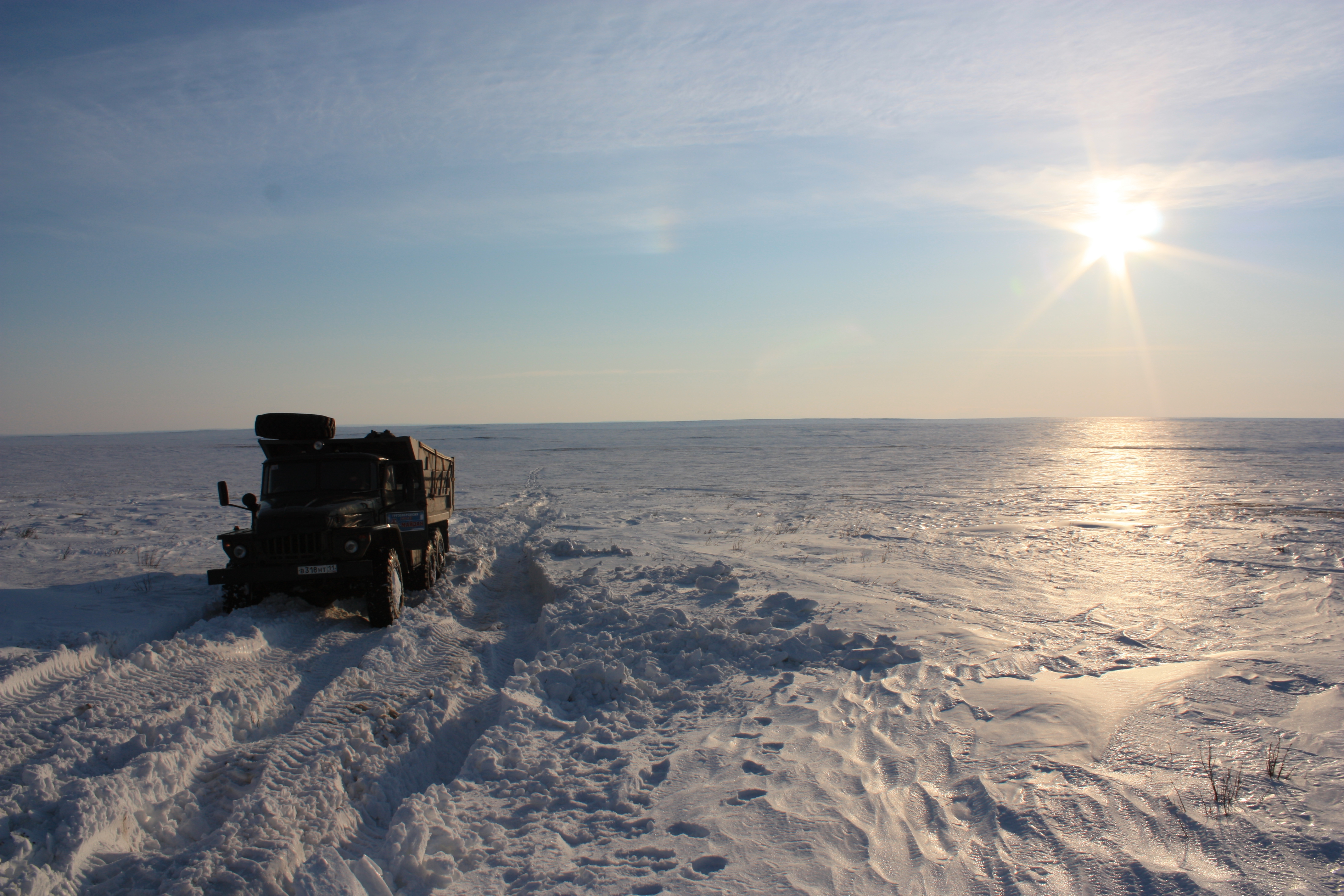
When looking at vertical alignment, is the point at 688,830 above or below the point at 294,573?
below

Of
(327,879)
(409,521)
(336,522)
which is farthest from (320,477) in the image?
(327,879)

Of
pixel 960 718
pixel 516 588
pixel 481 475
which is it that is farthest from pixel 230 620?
pixel 481 475

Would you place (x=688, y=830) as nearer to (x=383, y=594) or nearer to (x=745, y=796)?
(x=745, y=796)

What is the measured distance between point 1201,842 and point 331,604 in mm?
9757

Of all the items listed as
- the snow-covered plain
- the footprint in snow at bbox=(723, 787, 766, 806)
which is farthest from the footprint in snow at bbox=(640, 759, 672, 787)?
the footprint in snow at bbox=(723, 787, 766, 806)

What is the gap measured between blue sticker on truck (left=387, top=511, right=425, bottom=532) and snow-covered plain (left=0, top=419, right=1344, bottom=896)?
4.15ft

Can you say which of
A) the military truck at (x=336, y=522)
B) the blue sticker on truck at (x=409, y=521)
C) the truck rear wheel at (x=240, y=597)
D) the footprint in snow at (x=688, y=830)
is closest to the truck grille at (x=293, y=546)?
the military truck at (x=336, y=522)

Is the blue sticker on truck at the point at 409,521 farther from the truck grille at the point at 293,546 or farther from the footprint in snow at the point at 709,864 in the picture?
the footprint in snow at the point at 709,864

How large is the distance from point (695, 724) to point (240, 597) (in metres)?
6.44

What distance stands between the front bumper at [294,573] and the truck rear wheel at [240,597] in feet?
0.46

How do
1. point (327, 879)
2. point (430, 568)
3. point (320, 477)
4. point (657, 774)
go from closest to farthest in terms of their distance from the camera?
point (327, 879)
point (657, 774)
point (320, 477)
point (430, 568)

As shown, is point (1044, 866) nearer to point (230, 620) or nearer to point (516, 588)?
point (230, 620)

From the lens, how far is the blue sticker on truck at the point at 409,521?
10938 mm

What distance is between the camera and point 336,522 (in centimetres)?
930
